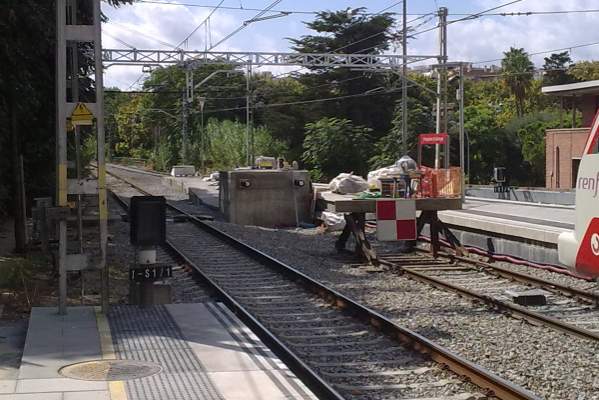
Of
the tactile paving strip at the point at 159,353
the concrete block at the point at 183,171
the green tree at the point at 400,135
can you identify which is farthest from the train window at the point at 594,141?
the concrete block at the point at 183,171

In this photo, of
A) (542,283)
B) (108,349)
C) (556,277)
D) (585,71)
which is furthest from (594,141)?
(585,71)

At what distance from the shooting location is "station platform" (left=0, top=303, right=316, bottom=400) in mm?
6680

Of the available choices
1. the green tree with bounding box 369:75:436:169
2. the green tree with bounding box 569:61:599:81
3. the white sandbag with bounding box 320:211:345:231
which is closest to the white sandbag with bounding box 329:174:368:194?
the white sandbag with bounding box 320:211:345:231

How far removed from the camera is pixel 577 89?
133ft

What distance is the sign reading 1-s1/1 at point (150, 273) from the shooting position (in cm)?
1045

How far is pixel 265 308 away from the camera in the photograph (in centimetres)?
1219

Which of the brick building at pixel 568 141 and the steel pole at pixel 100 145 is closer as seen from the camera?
the steel pole at pixel 100 145

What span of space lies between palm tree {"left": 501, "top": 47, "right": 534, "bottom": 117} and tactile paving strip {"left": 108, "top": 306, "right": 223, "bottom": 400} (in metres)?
74.8

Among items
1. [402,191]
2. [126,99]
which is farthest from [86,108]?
[126,99]

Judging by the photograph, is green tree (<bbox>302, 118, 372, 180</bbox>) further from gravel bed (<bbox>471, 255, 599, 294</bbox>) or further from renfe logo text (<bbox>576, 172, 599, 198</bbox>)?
renfe logo text (<bbox>576, 172, 599, 198</bbox>)

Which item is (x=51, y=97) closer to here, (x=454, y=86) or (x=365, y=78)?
(x=365, y=78)

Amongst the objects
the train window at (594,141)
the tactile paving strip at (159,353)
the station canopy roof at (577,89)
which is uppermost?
the station canopy roof at (577,89)

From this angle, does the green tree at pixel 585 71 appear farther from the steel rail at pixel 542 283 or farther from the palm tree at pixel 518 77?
the steel rail at pixel 542 283

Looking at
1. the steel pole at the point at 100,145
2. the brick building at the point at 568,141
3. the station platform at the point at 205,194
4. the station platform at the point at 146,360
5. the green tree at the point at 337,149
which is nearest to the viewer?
the station platform at the point at 146,360
